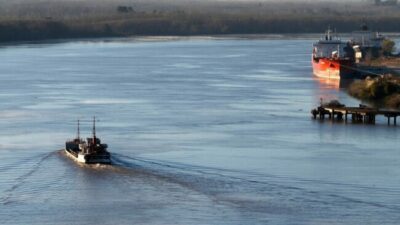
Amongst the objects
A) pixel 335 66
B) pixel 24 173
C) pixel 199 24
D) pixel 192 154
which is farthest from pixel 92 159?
pixel 199 24

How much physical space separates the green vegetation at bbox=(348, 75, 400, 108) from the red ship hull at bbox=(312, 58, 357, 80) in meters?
4.90

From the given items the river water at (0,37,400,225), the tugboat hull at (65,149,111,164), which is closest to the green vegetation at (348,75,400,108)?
the river water at (0,37,400,225)

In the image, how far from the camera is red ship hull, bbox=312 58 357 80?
27.0m

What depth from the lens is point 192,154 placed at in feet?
47.8

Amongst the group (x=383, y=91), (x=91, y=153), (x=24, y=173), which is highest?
(x=383, y=91)

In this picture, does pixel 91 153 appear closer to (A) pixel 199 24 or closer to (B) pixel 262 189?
(B) pixel 262 189

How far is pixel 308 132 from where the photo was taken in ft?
55.0

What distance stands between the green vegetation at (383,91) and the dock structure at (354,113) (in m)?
1.48

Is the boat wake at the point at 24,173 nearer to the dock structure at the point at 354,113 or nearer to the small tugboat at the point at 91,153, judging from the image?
the small tugboat at the point at 91,153

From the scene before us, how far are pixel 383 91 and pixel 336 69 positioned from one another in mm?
6383

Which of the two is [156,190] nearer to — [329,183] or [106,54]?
[329,183]

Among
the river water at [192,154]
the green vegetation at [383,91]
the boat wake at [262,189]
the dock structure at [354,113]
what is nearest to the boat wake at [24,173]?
the river water at [192,154]

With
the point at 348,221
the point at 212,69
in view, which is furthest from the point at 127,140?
the point at 212,69

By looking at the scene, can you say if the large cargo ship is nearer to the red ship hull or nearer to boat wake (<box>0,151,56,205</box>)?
the red ship hull
